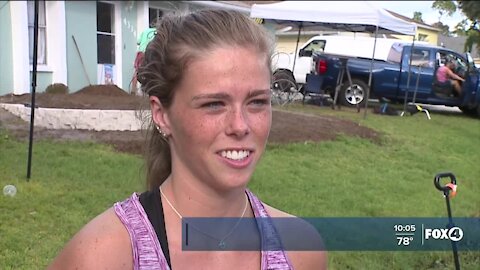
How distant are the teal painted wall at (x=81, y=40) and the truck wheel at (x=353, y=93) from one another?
5885mm

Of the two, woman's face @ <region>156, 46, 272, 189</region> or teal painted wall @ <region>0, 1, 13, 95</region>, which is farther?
teal painted wall @ <region>0, 1, 13, 95</region>

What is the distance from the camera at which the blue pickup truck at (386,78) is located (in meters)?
12.9

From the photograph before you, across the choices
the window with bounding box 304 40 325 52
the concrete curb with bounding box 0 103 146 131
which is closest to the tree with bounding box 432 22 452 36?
the window with bounding box 304 40 325 52

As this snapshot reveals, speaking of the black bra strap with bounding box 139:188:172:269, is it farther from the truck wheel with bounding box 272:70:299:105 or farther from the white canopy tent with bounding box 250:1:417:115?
the white canopy tent with bounding box 250:1:417:115

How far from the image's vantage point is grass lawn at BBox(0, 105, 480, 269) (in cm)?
383

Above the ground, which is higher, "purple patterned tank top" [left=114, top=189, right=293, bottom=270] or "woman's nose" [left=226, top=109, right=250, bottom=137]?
"woman's nose" [left=226, top=109, right=250, bottom=137]

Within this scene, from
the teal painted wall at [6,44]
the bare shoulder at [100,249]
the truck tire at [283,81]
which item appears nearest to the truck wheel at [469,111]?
the teal painted wall at [6,44]

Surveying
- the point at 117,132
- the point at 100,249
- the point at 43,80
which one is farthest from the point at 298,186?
the point at 43,80

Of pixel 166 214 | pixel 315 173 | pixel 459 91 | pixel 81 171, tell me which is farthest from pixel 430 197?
pixel 459 91

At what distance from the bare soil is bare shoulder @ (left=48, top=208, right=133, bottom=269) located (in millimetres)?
4845

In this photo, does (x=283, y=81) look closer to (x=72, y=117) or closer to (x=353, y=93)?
(x=72, y=117)

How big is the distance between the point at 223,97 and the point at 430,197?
4.78 metres

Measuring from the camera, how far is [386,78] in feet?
46.0

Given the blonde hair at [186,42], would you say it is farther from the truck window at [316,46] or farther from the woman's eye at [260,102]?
the truck window at [316,46]
